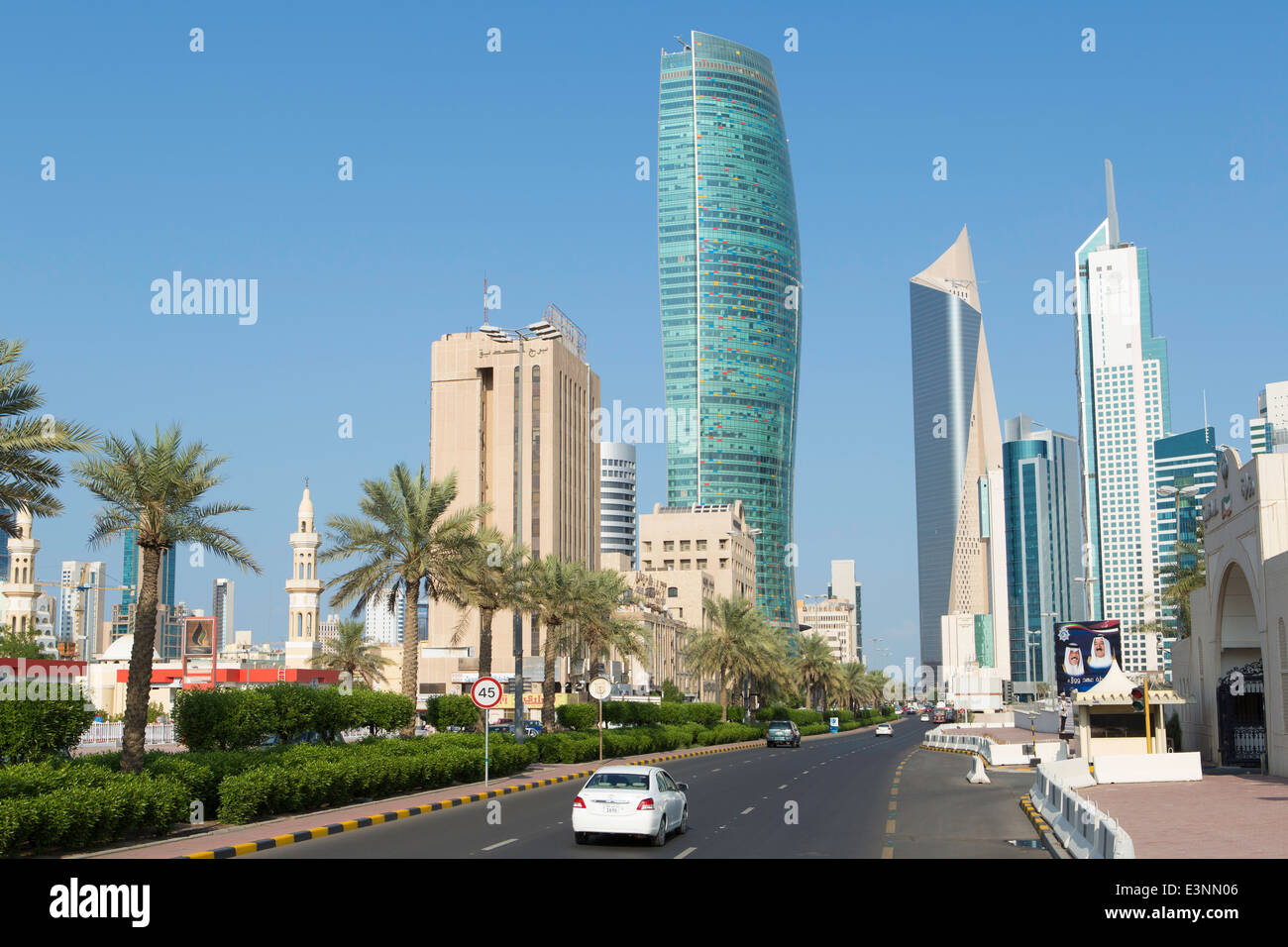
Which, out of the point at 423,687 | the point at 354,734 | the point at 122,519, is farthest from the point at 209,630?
the point at 122,519

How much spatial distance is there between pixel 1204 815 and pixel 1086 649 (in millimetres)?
47409


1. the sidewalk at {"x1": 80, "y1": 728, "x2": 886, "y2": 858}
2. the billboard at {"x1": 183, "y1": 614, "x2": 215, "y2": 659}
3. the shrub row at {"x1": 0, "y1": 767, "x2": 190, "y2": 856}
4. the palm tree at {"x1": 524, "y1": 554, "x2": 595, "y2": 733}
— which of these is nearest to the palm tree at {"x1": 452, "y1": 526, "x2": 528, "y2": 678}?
the palm tree at {"x1": 524, "y1": 554, "x2": 595, "y2": 733}

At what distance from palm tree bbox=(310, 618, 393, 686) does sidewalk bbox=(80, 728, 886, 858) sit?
55.2 meters

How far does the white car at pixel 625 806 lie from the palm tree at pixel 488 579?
17.6m

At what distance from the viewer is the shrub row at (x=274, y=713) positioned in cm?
2727

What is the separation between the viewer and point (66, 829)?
16.3 meters

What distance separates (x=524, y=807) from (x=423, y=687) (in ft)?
319

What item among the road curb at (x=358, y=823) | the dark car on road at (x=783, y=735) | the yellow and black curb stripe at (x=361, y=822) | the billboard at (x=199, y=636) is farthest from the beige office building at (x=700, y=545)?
Result: the road curb at (x=358, y=823)

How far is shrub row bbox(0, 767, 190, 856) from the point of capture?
51.4 feet

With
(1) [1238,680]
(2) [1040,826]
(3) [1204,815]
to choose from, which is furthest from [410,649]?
(1) [1238,680]

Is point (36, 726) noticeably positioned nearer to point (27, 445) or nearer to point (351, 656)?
point (27, 445)

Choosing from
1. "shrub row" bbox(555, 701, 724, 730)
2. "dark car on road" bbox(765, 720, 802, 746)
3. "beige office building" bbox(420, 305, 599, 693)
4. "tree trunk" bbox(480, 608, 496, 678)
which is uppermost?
"beige office building" bbox(420, 305, 599, 693)

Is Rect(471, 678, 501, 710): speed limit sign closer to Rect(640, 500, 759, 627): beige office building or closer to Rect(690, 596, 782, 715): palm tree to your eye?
Rect(690, 596, 782, 715): palm tree
